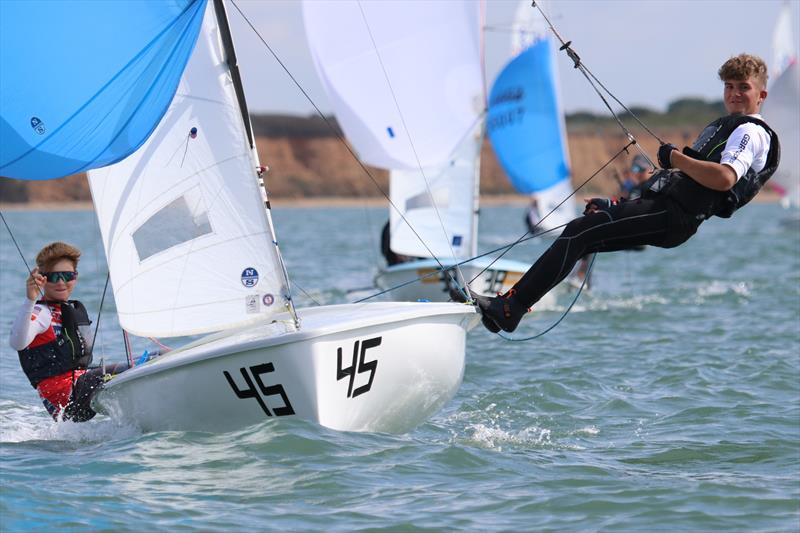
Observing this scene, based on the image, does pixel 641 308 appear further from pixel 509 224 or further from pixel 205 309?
pixel 509 224

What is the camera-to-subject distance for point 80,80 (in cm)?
602

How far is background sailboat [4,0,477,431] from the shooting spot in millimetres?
5988

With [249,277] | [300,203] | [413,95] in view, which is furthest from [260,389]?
[300,203]

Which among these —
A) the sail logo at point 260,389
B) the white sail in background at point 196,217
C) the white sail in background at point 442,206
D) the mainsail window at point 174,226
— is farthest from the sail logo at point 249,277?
the white sail in background at point 442,206

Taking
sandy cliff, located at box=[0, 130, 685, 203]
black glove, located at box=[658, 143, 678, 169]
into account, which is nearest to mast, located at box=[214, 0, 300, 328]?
black glove, located at box=[658, 143, 678, 169]

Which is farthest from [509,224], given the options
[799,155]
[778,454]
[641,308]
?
[778,454]

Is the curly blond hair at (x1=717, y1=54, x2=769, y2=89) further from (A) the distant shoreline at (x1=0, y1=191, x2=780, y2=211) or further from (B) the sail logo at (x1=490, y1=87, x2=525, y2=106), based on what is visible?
(A) the distant shoreline at (x1=0, y1=191, x2=780, y2=211)

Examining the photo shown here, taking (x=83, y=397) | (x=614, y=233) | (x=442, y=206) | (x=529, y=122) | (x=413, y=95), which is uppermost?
(x=529, y=122)

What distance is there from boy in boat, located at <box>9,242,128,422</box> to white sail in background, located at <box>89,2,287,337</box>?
297 mm

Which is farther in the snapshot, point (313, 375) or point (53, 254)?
point (53, 254)

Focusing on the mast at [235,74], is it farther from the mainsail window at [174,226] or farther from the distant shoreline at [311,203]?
the distant shoreline at [311,203]

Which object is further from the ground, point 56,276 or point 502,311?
point 56,276

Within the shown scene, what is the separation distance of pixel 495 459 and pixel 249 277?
164 cm

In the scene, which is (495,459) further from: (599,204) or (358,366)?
(599,204)
